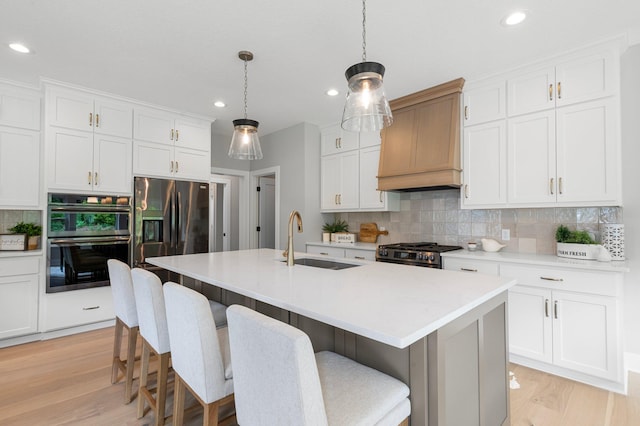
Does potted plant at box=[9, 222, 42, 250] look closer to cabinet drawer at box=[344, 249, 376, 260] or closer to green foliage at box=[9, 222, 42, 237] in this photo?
green foliage at box=[9, 222, 42, 237]

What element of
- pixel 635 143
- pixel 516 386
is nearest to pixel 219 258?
pixel 516 386

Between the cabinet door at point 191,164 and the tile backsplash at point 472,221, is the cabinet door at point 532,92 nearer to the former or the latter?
the tile backsplash at point 472,221

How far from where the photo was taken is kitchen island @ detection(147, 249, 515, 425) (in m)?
1.07

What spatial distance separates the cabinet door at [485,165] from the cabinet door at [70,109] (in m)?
4.03

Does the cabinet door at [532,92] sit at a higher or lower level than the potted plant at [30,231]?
higher

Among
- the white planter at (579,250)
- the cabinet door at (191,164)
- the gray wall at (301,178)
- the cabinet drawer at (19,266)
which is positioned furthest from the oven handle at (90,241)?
the white planter at (579,250)

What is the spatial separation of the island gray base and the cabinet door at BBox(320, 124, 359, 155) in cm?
301

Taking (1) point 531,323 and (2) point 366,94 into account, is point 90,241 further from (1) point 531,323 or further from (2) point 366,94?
(1) point 531,323

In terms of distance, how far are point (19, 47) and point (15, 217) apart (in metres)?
1.89

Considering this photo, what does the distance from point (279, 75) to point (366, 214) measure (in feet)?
7.50

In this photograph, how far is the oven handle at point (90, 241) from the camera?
3.25 meters

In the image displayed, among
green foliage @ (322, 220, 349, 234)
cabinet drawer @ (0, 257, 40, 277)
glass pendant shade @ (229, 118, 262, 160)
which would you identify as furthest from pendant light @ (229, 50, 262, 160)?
cabinet drawer @ (0, 257, 40, 277)

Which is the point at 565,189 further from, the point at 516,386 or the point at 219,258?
the point at 219,258

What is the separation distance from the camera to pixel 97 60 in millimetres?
2797
